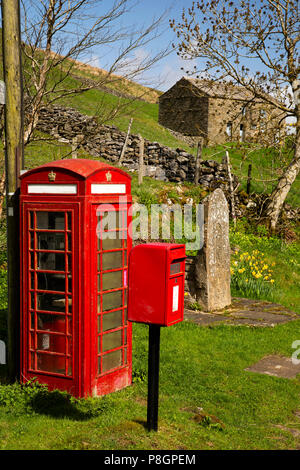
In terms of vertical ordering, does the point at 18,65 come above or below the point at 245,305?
above

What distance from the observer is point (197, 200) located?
17109 millimetres

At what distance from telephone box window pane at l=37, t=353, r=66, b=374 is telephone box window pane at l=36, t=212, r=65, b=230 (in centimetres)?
138

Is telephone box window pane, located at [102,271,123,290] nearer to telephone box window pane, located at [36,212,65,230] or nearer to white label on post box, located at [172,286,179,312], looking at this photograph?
telephone box window pane, located at [36,212,65,230]

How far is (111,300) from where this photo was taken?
18.1 ft

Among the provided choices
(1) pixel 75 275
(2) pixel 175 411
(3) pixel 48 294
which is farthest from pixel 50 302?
(2) pixel 175 411

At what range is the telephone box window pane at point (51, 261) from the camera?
5.37 meters

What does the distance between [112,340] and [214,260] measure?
4346 mm

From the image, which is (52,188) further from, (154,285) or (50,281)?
(154,285)

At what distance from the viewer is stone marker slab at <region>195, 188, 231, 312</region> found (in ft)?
30.9

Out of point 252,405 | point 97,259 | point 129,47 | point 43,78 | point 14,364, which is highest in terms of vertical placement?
point 129,47
